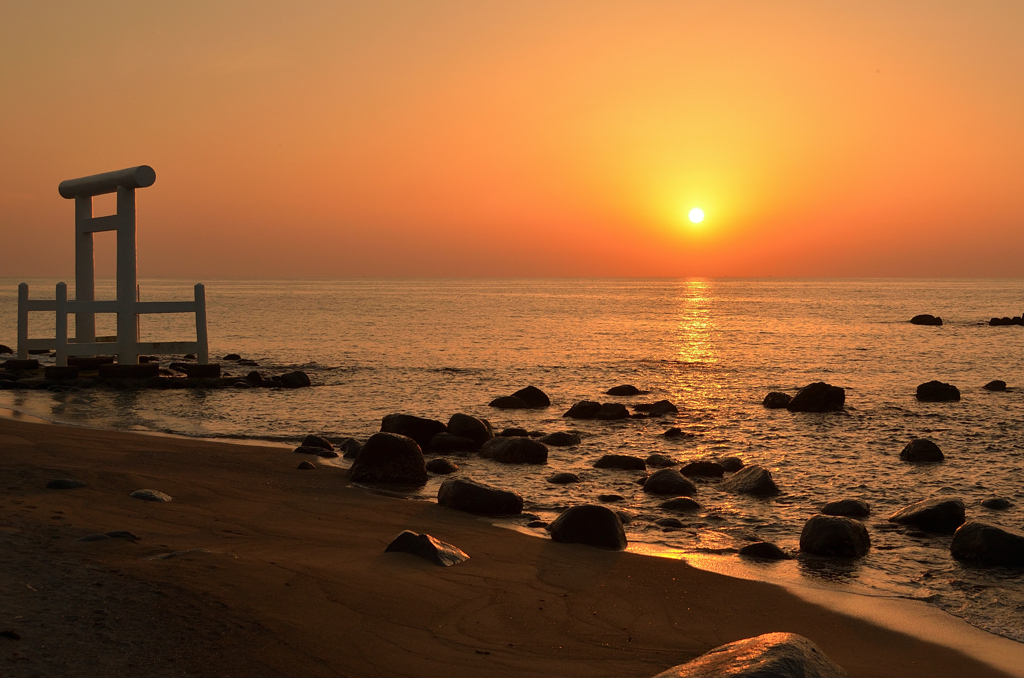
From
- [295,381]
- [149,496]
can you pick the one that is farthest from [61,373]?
[149,496]

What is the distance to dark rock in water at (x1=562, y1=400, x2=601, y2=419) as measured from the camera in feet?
61.2

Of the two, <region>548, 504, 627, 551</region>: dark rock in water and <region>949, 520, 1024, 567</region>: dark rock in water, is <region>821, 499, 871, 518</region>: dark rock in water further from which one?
<region>548, 504, 627, 551</region>: dark rock in water

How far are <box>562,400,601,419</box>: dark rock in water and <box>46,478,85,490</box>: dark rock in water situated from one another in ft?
38.0

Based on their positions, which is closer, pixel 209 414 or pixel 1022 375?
pixel 209 414

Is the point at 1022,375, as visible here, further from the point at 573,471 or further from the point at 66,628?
the point at 66,628

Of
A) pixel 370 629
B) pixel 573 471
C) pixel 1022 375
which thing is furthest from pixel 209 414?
pixel 1022 375

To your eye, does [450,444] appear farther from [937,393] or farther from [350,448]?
[937,393]

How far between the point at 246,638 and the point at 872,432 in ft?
49.9

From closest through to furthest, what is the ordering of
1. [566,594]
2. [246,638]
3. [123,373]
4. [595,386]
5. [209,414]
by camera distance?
1. [246,638]
2. [566,594]
3. [209,414]
4. [123,373]
5. [595,386]

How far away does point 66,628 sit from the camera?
4570 millimetres

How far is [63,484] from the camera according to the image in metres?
8.93

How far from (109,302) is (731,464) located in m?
18.0

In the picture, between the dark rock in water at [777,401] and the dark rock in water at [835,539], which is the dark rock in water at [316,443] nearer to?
the dark rock in water at [835,539]

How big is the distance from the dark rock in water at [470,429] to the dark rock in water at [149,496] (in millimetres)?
6427
